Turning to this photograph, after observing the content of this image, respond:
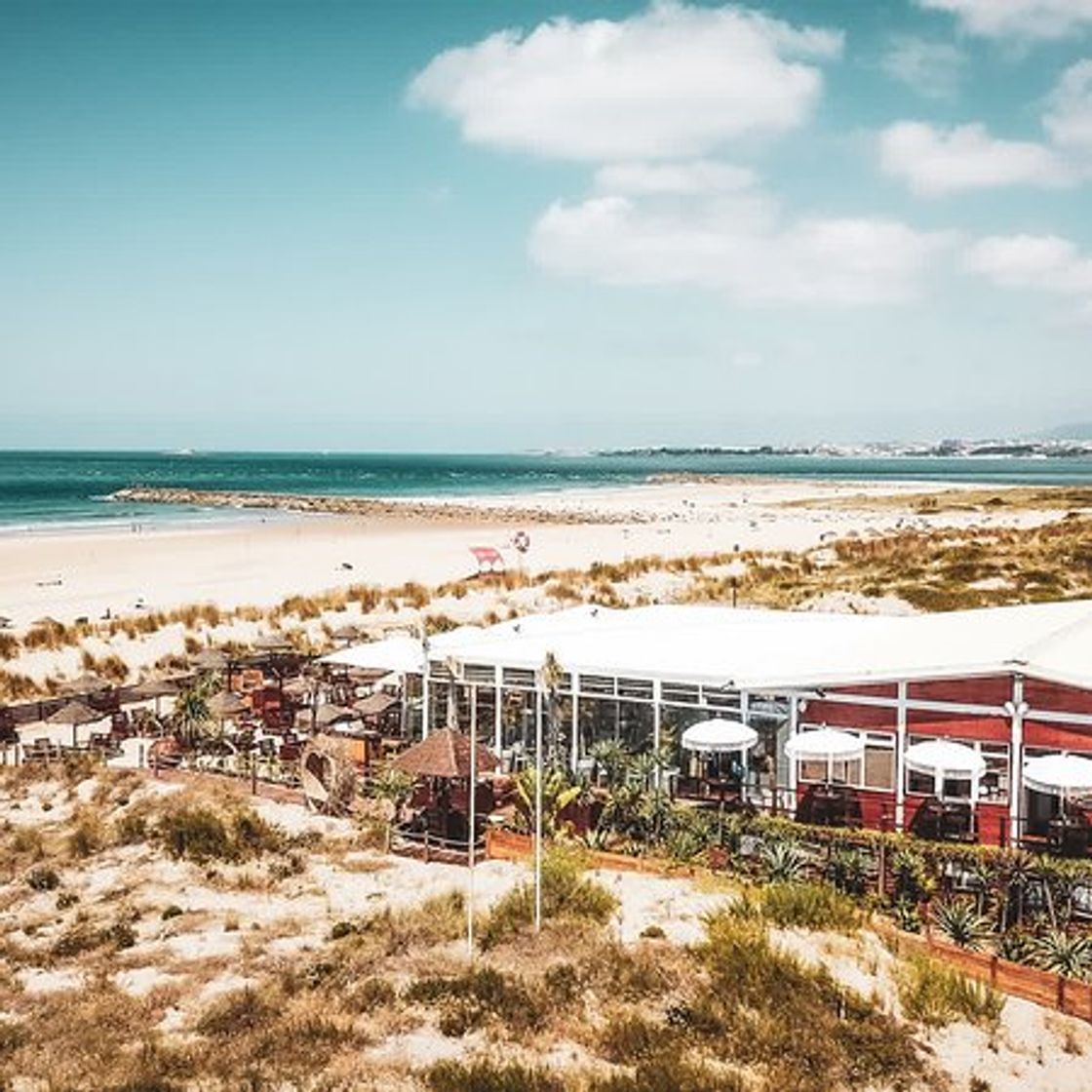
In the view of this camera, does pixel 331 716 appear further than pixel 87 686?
No

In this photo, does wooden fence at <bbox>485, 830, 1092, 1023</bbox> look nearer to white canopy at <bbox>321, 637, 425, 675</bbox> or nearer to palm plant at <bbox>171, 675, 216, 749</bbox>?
white canopy at <bbox>321, 637, 425, 675</bbox>

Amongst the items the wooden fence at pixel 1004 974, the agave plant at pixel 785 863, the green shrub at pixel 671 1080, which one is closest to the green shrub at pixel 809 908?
the wooden fence at pixel 1004 974

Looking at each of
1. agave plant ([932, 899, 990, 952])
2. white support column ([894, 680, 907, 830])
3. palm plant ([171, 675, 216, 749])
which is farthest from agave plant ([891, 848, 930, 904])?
palm plant ([171, 675, 216, 749])

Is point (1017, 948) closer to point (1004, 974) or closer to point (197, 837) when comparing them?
point (1004, 974)

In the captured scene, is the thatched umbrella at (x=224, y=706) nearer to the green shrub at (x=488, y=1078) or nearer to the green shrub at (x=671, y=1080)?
the green shrub at (x=488, y=1078)

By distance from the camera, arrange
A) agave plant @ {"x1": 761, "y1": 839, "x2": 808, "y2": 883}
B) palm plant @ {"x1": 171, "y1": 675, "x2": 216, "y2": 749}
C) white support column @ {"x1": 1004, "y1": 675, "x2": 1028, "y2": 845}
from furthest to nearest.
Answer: palm plant @ {"x1": 171, "y1": 675, "x2": 216, "y2": 749} → white support column @ {"x1": 1004, "y1": 675, "x2": 1028, "y2": 845} → agave plant @ {"x1": 761, "y1": 839, "x2": 808, "y2": 883}

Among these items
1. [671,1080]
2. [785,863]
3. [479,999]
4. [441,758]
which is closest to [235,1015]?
[479,999]

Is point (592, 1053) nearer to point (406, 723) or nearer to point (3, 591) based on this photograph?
point (406, 723)
